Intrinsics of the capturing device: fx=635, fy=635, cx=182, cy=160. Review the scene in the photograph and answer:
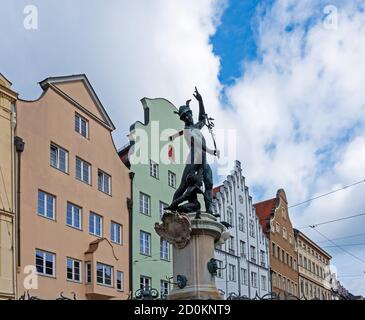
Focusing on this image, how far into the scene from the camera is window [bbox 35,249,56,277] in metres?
27.7

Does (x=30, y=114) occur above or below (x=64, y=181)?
above

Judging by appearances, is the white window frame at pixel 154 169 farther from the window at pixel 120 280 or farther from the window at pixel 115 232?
the window at pixel 120 280

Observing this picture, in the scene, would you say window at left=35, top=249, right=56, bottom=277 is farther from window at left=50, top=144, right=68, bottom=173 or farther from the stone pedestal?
the stone pedestal

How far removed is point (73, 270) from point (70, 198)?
344 cm

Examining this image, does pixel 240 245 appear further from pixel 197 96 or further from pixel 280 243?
pixel 197 96

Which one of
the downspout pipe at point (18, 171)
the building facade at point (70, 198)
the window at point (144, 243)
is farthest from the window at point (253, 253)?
the downspout pipe at point (18, 171)

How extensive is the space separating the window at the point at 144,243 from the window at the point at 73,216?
6101mm

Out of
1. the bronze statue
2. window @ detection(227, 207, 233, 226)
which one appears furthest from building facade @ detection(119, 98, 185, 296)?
the bronze statue

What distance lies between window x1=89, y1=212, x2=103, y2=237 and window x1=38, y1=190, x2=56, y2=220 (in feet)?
11.1

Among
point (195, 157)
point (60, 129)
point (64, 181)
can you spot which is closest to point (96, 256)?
point (64, 181)

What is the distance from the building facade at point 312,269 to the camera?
2655 inches

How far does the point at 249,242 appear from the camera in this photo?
5075cm
